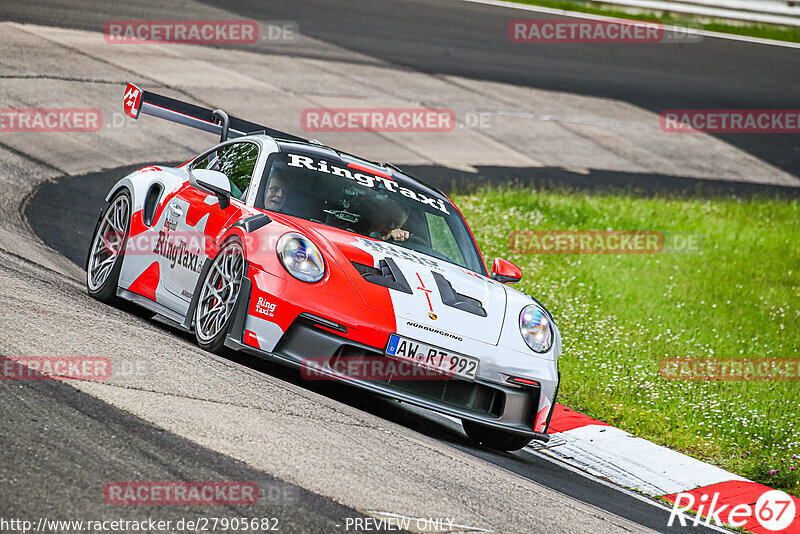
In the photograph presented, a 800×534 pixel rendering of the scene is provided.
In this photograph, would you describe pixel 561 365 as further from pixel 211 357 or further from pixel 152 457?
pixel 152 457

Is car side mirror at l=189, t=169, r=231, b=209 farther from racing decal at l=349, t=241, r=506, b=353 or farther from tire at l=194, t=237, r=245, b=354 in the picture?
racing decal at l=349, t=241, r=506, b=353

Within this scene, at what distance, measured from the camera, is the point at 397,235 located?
23.0ft

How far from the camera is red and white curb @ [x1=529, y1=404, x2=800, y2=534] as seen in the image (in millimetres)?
6391

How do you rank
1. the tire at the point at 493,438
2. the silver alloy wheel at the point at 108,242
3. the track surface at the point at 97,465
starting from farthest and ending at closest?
the silver alloy wheel at the point at 108,242
the tire at the point at 493,438
the track surface at the point at 97,465

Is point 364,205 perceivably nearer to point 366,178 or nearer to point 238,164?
point 366,178

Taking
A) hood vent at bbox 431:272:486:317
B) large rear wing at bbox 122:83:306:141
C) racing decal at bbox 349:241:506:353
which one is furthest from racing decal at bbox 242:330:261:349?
large rear wing at bbox 122:83:306:141

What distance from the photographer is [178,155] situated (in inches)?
551

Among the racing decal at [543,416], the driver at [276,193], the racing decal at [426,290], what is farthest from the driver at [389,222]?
the racing decal at [543,416]

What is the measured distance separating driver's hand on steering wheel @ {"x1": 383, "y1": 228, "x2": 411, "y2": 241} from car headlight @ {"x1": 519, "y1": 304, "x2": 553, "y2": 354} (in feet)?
3.27

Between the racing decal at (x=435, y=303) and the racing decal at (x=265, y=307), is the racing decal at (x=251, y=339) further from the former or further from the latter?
the racing decal at (x=435, y=303)

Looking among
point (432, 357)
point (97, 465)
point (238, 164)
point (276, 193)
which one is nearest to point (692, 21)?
point (238, 164)

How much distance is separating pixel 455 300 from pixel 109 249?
118 inches

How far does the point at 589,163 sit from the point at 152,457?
15.1 meters

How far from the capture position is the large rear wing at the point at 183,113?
801cm
